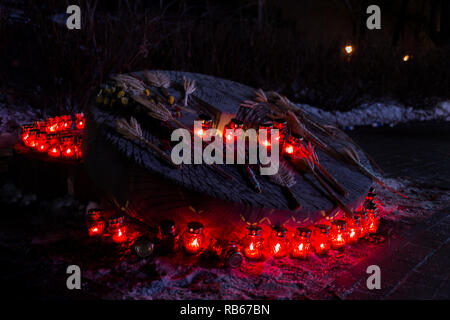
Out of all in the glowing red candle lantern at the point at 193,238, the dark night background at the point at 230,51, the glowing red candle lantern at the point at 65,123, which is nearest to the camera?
the glowing red candle lantern at the point at 193,238

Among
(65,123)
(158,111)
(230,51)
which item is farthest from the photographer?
(230,51)

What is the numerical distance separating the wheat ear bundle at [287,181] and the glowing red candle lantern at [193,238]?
1.86ft

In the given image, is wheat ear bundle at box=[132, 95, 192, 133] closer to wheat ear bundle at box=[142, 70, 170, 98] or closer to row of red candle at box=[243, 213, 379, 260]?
wheat ear bundle at box=[142, 70, 170, 98]

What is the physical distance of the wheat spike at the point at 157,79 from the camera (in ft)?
10.3

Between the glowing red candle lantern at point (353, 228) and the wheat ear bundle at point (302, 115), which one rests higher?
the wheat ear bundle at point (302, 115)

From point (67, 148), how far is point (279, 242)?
1.93 metres

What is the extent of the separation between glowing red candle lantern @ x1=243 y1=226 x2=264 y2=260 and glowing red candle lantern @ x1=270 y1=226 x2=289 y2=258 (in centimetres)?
8

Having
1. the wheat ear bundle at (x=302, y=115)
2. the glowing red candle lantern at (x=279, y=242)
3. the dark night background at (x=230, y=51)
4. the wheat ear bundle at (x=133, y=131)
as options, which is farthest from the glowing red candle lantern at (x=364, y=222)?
the dark night background at (x=230, y=51)

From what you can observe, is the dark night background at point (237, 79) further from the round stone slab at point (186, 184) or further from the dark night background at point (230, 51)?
the round stone slab at point (186, 184)

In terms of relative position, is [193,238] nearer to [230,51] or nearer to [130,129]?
[130,129]

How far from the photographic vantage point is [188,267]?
2.02m

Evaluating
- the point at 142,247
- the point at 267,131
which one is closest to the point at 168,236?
the point at 142,247

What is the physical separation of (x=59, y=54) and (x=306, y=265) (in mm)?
4193

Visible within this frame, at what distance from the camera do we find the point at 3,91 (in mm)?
5020
